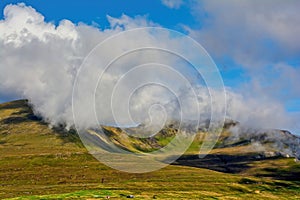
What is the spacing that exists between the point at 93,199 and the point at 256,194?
96315 millimetres

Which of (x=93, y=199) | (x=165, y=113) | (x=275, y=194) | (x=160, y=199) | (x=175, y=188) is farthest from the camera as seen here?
(x=275, y=194)

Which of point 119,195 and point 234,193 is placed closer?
point 119,195

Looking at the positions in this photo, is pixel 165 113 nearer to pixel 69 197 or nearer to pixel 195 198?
pixel 69 197

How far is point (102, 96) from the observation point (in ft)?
257

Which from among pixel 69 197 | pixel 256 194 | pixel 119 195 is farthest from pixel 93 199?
pixel 256 194

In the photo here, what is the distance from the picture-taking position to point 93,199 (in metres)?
110

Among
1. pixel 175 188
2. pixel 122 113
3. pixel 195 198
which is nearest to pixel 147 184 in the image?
pixel 175 188

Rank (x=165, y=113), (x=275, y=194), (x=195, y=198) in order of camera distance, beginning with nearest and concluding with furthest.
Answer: (x=165, y=113)
(x=195, y=198)
(x=275, y=194)

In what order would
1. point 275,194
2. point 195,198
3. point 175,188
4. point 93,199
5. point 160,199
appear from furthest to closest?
1. point 275,194
2. point 175,188
3. point 195,198
4. point 160,199
5. point 93,199

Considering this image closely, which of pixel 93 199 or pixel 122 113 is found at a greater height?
pixel 122 113

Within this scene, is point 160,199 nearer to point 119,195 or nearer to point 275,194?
point 119,195

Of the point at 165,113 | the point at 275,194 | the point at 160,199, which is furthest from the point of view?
the point at 275,194

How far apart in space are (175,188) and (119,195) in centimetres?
5024

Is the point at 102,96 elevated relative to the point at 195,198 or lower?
elevated
